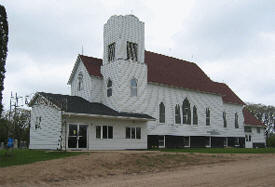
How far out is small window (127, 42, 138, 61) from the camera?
113 ft

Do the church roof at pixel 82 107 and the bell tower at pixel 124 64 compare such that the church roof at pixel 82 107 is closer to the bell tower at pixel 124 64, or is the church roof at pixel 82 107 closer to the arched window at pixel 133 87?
the bell tower at pixel 124 64

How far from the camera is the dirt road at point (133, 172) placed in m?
13.3

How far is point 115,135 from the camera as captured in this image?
30812 mm

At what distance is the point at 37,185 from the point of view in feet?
43.8

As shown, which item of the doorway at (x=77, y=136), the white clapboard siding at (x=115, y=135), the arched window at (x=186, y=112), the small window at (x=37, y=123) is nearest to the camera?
the doorway at (x=77, y=136)

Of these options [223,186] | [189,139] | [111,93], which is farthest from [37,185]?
[189,139]

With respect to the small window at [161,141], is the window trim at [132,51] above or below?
above

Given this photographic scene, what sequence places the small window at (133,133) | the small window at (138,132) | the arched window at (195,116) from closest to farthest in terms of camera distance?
1. the small window at (133,133)
2. the small window at (138,132)
3. the arched window at (195,116)

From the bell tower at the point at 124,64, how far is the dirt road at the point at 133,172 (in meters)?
12.1

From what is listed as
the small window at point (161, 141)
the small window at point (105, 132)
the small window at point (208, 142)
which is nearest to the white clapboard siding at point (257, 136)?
the small window at point (208, 142)

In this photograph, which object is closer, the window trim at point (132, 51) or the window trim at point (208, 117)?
the window trim at point (132, 51)

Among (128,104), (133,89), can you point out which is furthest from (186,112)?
(128,104)

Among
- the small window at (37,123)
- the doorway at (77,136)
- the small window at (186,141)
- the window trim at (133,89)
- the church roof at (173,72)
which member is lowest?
the small window at (186,141)

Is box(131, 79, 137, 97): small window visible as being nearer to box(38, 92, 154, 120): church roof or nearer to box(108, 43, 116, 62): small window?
box(38, 92, 154, 120): church roof
